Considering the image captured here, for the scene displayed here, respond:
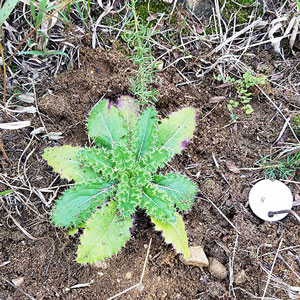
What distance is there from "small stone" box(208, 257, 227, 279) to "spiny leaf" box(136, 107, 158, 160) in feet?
2.90

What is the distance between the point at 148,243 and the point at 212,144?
0.89m

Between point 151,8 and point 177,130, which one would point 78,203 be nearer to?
point 177,130

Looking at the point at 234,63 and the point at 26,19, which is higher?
the point at 26,19

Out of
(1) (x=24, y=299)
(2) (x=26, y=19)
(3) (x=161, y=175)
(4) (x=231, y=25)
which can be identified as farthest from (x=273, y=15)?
(1) (x=24, y=299)

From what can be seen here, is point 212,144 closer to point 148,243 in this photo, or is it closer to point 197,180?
point 197,180

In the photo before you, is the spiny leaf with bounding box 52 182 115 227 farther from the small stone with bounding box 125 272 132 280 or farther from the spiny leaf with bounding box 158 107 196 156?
the spiny leaf with bounding box 158 107 196 156

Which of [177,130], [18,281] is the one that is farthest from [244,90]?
[18,281]

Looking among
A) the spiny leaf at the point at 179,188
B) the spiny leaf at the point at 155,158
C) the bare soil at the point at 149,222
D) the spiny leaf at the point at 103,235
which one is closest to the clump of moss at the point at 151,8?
the bare soil at the point at 149,222

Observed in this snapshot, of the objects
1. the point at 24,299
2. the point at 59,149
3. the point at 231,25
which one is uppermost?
the point at 231,25

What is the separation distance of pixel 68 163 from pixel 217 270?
1.22 meters

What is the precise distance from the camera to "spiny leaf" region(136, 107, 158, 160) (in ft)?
7.48

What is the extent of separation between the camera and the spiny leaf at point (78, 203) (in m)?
2.05

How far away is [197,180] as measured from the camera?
2.38 metres

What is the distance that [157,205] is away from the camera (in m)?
2.08
